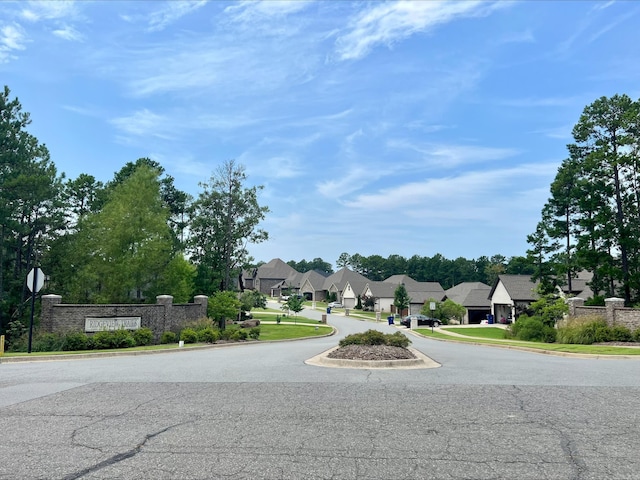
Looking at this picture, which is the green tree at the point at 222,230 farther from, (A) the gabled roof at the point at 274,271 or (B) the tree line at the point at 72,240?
(A) the gabled roof at the point at 274,271

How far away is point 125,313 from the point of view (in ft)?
89.9

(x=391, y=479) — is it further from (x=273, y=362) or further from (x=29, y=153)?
(x=29, y=153)

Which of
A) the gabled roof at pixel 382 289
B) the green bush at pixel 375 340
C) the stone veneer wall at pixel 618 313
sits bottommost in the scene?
the green bush at pixel 375 340

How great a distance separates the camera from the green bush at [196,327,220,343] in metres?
28.0

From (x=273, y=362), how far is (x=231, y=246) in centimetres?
3440

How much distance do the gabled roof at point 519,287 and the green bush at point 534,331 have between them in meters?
23.8

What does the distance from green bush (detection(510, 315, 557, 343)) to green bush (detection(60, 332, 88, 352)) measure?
2741cm

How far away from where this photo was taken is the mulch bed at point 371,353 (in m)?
14.7

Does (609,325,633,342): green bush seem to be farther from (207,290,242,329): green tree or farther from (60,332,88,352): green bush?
(60,332,88,352): green bush

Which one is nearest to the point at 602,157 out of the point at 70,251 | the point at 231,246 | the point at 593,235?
the point at 593,235

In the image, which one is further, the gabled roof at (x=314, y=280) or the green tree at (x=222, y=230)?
the gabled roof at (x=314, y=280)

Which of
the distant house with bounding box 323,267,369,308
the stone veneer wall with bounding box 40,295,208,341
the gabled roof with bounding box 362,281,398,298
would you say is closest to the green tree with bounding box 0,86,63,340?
the stone veneer wall with bounding box 40,295,208,341

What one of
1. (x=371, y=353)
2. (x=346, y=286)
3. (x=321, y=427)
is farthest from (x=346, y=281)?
(x=321, y=427)

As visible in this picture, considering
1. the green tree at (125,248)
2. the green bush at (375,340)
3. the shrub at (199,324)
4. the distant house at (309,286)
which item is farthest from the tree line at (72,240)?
the distant house at (309,286)
